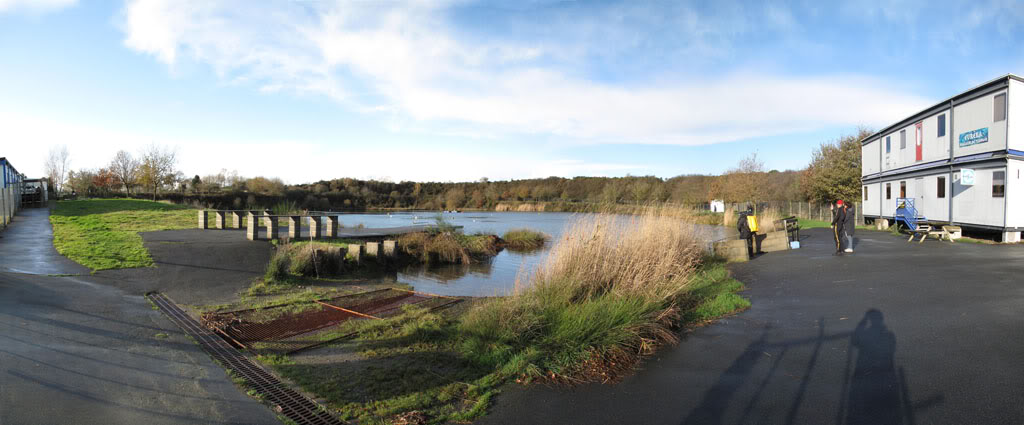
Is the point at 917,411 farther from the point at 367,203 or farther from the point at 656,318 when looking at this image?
the point at 367,203

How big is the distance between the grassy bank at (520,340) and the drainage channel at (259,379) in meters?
0.14

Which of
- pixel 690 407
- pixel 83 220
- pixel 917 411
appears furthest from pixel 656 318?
pixel 83 220

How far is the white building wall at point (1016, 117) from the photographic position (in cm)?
1470

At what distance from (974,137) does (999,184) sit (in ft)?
6.62

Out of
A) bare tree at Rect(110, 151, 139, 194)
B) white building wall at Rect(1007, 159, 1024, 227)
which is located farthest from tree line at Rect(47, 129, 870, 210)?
white building wall at Rect(1007, 159, 1024, 227)

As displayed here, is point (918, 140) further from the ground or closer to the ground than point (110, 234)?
further from the ground

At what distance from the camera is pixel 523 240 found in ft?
77.8

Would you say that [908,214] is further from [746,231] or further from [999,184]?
[746,231]

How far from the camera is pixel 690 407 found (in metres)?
3.81

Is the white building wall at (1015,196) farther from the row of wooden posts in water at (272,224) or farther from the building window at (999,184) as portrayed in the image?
the row of wooden posts in water at (272,224)

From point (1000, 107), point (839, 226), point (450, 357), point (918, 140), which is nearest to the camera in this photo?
point (450, 357)

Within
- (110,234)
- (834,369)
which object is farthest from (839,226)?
(110,234)

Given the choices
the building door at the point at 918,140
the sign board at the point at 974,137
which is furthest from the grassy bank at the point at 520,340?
the building door at the point at 918,140

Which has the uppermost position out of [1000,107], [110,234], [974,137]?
[1000,107]
